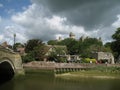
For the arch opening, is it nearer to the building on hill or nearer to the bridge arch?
the bridge arch

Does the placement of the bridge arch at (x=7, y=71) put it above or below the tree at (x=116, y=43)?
below

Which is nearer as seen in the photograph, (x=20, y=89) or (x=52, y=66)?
(x=20, y=89)

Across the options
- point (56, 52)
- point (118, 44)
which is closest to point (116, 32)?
point (118, 44)

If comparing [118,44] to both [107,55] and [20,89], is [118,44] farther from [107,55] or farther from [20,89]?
[20,89]

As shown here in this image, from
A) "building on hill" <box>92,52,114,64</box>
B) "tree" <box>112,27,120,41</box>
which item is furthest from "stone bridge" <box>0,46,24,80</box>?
"tree" <box>112,27,120,41</box>

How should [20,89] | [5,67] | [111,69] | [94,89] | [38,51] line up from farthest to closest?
[38,51] → [111,69] → [5,67] → [94,89] → [20,89]

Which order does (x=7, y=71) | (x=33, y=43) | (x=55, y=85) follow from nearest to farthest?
(x=55, y=85), (x=7, y=71), (x=33, y=43)

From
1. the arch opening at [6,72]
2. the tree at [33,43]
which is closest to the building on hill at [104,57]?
the tree at [33,43]

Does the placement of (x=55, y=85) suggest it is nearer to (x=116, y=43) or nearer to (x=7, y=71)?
(x=7, y=71)

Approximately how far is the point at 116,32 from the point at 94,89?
8675 centimetres

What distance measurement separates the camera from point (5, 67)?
2146 inches

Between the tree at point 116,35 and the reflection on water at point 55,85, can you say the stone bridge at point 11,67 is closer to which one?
the reflection on water at point 55,85

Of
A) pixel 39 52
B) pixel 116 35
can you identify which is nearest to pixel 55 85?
pixel 39 52

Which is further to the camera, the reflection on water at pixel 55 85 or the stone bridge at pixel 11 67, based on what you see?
the stone bridge at pixel 11 67
